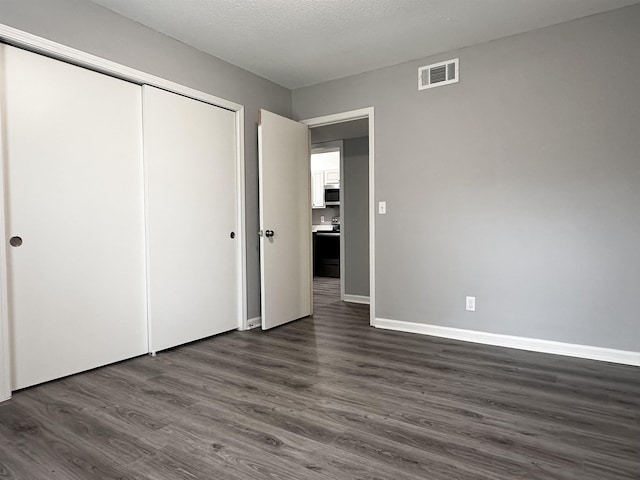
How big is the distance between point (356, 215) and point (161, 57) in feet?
10.0

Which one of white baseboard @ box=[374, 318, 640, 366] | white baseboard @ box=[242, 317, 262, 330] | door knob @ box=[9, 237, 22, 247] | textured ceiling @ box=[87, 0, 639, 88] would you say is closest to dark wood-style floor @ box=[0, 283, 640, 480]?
white baseboard @ box=[374, 318, 640, 366]

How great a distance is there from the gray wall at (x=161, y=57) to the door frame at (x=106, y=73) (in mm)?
47

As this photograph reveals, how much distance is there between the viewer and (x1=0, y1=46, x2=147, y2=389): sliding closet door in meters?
2.38

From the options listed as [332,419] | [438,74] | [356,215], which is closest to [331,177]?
[356,215]

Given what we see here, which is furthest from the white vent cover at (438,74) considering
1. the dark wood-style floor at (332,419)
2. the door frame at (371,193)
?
the dark wood-style floor at (332,419)

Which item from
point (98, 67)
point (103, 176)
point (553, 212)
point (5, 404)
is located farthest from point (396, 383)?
point (98, 67)

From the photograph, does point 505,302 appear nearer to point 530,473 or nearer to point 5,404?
point 530,473

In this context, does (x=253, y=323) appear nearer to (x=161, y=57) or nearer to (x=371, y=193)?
(x=371, y=193)

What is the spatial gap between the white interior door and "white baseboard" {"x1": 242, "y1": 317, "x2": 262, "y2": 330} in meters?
0.22

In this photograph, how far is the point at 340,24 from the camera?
299 centimetres

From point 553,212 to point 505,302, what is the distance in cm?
81

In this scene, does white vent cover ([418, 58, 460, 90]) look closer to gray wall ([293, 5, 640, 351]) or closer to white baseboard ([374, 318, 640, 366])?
gray wall ([293, 5, 640, 351])

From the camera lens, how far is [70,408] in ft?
7.16

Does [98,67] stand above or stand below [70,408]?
above
